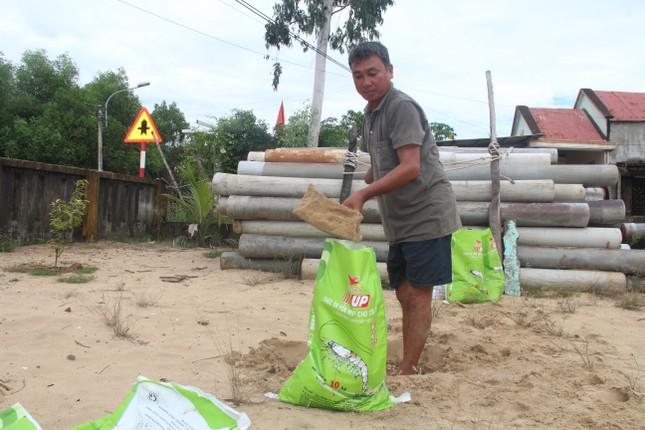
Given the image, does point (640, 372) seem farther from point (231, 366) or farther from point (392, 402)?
point (231, 366)

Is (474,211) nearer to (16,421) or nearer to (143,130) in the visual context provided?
(16,421)

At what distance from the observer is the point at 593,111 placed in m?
16.9

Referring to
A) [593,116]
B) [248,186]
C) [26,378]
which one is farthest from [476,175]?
[593,116]

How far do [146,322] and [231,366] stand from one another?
102cm

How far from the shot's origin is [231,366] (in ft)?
8.29

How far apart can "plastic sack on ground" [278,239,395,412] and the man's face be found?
2.63 ft

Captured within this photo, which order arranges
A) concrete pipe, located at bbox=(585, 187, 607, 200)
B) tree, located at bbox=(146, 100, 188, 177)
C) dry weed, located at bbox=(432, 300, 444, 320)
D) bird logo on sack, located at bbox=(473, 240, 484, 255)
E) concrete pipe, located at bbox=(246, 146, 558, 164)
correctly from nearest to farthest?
dry weed, located at bbox=(432, 300, 444, 320) < bird logo on sack, located at bbox=(473, 240, 484, 255) < concrete pipe, located at bbox=(246, 146, 558, 164) < concrete pipe, located at bbox=(585, 187, 607, 200) < tree, located at bbox=(146, 100, 188, 177)

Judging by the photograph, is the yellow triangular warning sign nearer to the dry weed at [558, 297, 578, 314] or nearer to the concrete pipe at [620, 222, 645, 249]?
the concrete pipe at [620, 222, 645, 249]

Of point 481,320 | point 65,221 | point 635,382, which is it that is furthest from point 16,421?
point 65,221

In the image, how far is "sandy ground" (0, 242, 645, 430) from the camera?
77.5 inches

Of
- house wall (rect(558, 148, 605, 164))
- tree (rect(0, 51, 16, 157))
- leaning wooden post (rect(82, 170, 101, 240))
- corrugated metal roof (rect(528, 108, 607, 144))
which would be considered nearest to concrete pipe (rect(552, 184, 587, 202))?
leaning wooden post (rect(82, 170, 101, 240))

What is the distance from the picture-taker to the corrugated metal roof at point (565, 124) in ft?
51.8

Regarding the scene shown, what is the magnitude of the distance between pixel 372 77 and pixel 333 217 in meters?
0.71

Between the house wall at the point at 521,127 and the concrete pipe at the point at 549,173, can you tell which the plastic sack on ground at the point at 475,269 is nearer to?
the concrete pipe at the point at 549,173
